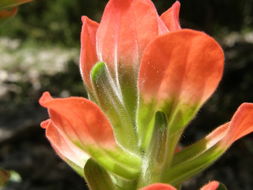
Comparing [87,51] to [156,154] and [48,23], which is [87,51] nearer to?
[156,154]

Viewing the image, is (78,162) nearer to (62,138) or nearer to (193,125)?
(62,138)

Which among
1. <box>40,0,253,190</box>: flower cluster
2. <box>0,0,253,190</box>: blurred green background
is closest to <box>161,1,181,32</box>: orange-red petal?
<box>40,0,253,190</box>: flower cluster

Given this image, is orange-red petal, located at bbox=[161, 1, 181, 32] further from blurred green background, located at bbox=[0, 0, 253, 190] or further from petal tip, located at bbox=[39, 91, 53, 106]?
blurred green background, located at bbox=[0, 0, 253, 190]

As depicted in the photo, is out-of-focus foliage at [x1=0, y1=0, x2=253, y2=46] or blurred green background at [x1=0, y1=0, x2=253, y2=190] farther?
out-of-focus foliage at [x1=0, y1=0, x2=253, y2=46]

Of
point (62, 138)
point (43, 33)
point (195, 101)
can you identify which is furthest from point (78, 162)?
point (43, 33)

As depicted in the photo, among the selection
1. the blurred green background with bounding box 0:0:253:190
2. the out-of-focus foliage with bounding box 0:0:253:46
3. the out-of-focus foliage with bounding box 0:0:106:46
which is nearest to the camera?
the blurred green background with bounding box 0:0:253:190


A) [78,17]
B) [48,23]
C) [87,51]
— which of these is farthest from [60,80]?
[87,51]

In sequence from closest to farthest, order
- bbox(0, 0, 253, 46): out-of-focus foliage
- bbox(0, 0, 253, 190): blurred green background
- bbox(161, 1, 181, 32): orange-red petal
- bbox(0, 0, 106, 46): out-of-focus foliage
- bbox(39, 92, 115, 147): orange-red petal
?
bbox(39, 92, 115, 147): orange-red petal < bbox(161, 1, 181, 32): orange-red petal < bbox(0, 0, 253, 190): blurred green background < bbox(0, 0, 253, 46): out-of-focus foliage < bbox(0, 0, 106, 46): out-of-focus foliage

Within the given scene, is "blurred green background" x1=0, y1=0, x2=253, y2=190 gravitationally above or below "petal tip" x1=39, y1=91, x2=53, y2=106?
below

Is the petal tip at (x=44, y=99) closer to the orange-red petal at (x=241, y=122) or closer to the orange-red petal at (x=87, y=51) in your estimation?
the orange-red petal at (x=87, y=51)
